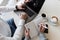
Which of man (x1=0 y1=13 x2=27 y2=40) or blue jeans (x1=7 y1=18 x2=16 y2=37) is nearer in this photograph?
man (x1=0 y1=13 x2=27 y2=40)

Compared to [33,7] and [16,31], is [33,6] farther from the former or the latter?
[16,31]

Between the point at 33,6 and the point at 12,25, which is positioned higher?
the point at 33,6

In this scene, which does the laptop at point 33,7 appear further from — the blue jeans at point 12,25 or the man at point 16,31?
the blue jeans at point 12,25

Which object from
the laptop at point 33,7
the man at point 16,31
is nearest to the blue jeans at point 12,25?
the man at point 16,31

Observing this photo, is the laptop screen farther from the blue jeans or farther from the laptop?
the blue jeans

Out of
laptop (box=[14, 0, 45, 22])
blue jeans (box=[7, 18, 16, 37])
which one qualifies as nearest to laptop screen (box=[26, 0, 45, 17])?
laptop (box=[14, 0, 45, 22])

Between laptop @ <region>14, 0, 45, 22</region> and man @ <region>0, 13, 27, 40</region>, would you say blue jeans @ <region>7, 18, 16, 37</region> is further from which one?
laptop @ <region>14, 0, 45, 22</region>

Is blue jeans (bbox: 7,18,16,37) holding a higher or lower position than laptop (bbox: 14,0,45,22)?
lower

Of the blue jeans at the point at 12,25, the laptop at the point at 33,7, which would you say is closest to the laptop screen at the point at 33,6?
the laptop at the point at 33,7

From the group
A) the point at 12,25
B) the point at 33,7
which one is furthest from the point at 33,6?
the point at 12,25

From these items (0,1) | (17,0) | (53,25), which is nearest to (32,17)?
(53,25)

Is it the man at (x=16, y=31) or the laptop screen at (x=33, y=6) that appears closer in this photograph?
the man at (x=16, y=31)

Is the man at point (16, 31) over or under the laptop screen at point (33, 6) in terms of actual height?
under

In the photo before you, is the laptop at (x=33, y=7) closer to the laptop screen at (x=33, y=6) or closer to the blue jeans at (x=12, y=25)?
the laptop screen at (x=33, y=6)
